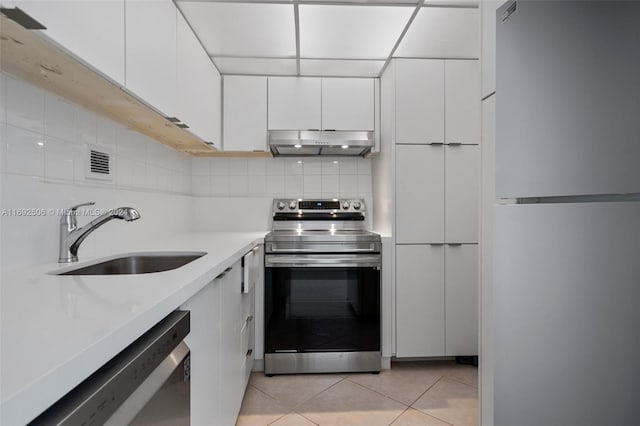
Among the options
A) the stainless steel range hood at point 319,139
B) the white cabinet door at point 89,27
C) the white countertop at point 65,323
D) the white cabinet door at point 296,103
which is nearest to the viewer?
the white countertop at point 65,323

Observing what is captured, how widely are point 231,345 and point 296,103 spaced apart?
1789mm

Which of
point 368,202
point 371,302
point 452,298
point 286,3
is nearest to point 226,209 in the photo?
point 368,202

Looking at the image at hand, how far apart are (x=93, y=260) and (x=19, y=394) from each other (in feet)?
3.58

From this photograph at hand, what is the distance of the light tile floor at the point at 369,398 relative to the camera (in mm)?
1661

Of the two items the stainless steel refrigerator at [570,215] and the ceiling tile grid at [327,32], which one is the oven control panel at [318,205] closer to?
the ceiling tile grid at [327,32]

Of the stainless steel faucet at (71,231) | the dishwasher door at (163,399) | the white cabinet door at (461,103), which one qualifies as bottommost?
the dishwasher door at (163,399)

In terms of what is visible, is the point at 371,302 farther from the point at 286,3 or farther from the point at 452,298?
the point at 286,3

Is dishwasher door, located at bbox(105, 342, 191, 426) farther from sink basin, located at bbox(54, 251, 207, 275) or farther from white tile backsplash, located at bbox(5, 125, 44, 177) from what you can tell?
white tile backsplash, located at bbox(5, 125, 44, 177)

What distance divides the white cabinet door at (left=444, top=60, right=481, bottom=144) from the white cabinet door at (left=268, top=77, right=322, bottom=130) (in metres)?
0.94

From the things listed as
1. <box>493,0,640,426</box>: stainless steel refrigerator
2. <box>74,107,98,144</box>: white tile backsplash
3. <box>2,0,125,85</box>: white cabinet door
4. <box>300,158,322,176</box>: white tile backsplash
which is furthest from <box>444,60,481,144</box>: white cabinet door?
<box>74,107,98,144</box>: white tile backsplash

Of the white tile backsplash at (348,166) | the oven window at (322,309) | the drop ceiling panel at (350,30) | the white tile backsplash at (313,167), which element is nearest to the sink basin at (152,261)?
the oven window at (322,309)

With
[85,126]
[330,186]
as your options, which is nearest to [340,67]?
[330,186]

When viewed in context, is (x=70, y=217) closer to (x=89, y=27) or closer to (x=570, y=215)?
(x=89, y=27)

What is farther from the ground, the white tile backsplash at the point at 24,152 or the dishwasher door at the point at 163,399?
the white tile backsplash at the point at 24,152
